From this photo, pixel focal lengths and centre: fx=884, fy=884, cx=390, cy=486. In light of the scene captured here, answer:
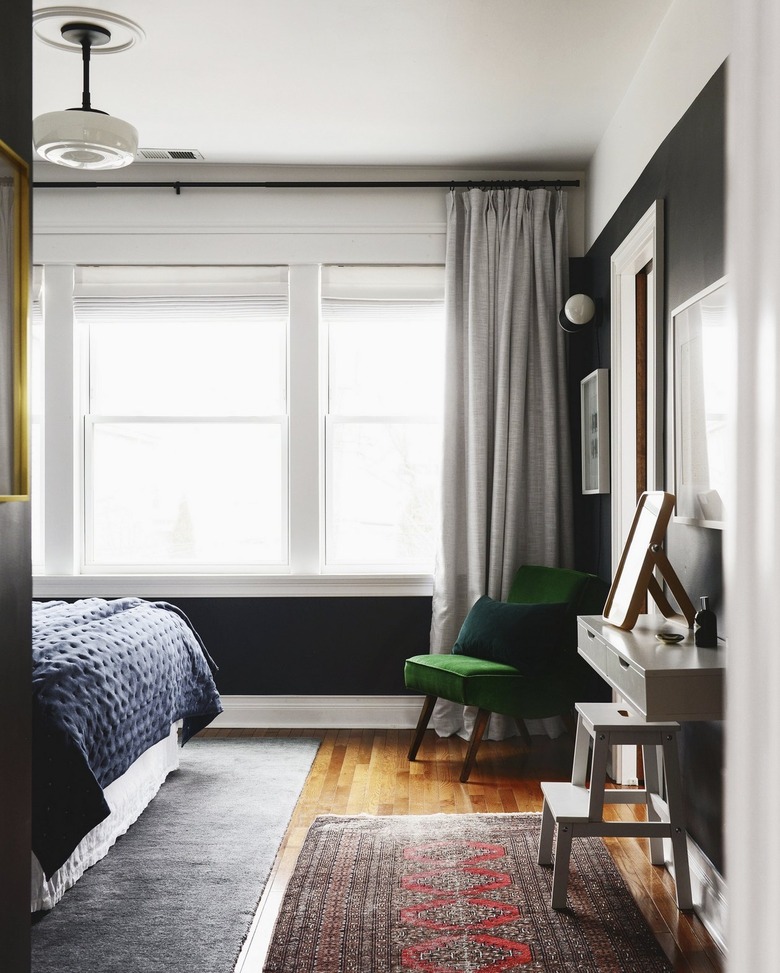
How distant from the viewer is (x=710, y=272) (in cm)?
253

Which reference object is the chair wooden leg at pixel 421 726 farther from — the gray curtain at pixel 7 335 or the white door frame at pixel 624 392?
the gray curtain at pixel 7 335

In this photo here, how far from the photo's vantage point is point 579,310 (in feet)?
14.1

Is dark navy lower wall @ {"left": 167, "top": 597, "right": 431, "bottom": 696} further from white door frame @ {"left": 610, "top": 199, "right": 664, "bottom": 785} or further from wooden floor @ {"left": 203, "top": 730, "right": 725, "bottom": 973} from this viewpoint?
white door frame @ {"left": 610, "top": 199, "right": 664, "bottom": 785}

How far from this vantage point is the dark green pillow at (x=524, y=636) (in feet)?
12.9

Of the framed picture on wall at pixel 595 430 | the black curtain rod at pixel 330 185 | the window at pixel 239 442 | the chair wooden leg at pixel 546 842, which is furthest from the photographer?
the window at pixel 239 442

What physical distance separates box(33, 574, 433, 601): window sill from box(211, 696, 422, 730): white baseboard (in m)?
0.56

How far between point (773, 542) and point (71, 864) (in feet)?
9.11

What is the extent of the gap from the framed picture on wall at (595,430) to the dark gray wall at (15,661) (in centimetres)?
286

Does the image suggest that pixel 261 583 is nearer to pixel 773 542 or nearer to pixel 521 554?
pixel 521 554

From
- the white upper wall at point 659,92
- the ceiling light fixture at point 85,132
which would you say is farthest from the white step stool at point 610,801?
the ceiling light fixture at point 85,132

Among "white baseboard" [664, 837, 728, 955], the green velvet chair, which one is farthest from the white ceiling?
"white baseboard" [664, 837, 728, 955]

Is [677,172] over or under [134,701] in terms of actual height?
over

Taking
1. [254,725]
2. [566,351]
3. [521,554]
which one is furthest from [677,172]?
[254,725]

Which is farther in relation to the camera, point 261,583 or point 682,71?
point 261,583
